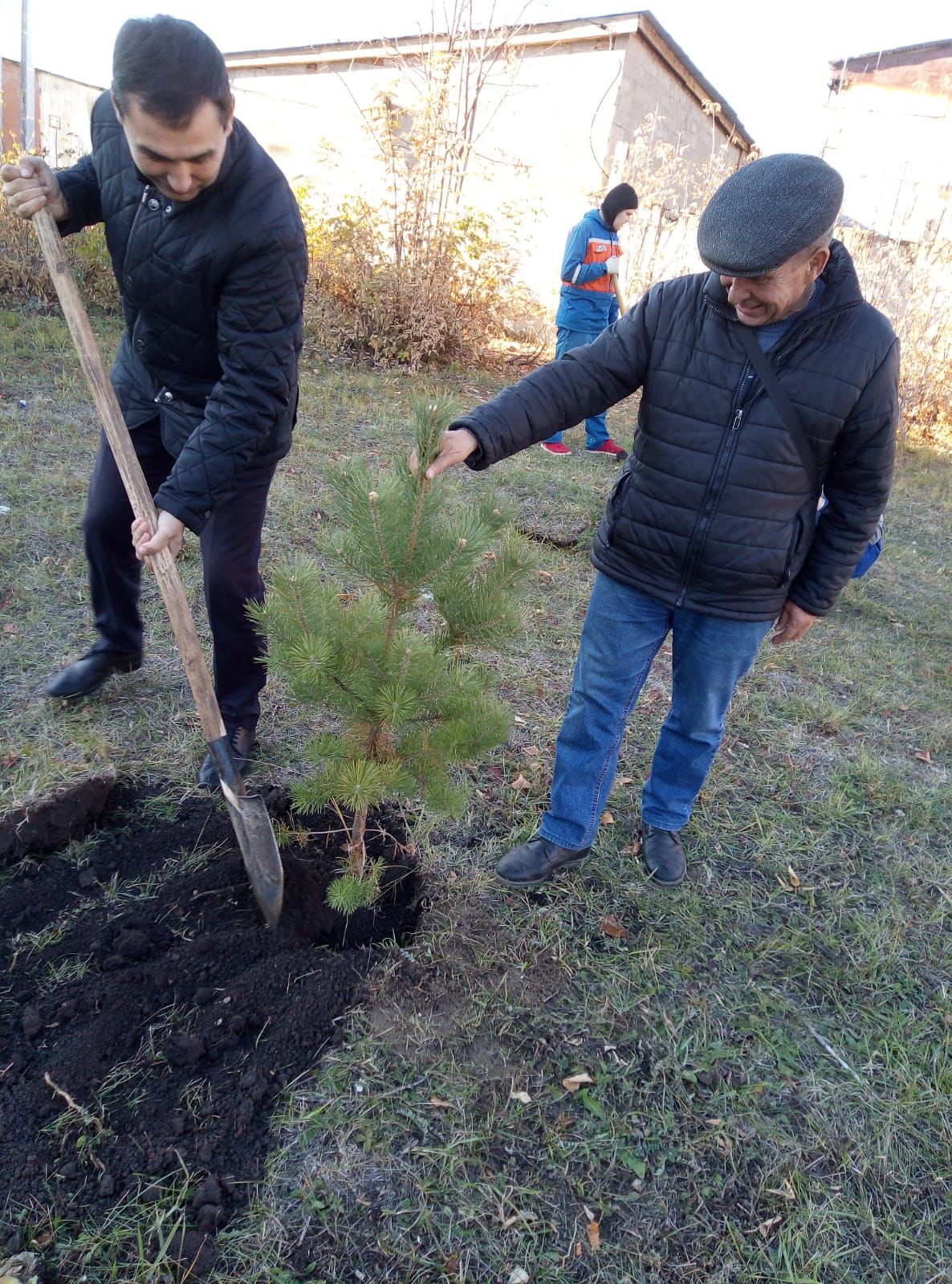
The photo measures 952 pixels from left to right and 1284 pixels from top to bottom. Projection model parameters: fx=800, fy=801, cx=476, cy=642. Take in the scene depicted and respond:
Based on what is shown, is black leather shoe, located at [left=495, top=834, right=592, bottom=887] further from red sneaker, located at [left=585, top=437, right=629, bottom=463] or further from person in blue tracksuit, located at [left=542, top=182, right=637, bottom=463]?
red sneaker, located at [left=585, top=437, right=629, bottom=463]

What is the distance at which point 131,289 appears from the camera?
2139 mm

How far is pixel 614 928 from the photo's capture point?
2395 millimetres

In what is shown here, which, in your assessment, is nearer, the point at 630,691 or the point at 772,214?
the point at 772,214

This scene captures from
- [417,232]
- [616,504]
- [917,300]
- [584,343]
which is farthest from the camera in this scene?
[917,300]

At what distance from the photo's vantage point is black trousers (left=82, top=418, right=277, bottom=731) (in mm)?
2365

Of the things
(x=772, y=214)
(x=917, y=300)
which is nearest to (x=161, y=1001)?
(x=772, y=214)

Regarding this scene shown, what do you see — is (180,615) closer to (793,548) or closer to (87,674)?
(87,674)

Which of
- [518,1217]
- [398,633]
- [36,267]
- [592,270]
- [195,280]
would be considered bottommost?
[518,1217]

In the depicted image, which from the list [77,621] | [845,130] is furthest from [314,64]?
[77,621]

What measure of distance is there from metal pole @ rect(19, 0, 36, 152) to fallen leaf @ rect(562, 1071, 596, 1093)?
786 centimetres

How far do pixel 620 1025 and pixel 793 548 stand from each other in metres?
1.33

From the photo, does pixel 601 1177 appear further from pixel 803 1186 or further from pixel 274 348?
pixel 274 348

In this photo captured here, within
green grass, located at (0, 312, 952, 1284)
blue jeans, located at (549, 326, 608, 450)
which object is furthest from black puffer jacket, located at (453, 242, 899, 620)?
blue jeans, located at (549, 326, 608, 450)

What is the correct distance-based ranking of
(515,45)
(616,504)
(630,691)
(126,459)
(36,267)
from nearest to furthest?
(126,459) → (616,504) → (630,691) → (36,267) → (515,45)
